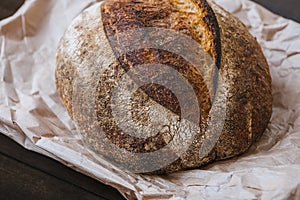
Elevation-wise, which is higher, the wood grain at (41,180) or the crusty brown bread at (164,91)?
the crusty brown bread at (164,91)

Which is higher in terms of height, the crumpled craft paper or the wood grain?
the crumpled craft paper

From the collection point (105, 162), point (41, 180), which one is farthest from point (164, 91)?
point (41, 180)

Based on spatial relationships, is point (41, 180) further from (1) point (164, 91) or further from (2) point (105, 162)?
(1) point (164, 91)

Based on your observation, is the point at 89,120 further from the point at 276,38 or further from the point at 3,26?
the point at 276,38

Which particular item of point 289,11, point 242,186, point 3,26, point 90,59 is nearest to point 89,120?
point 90,59
